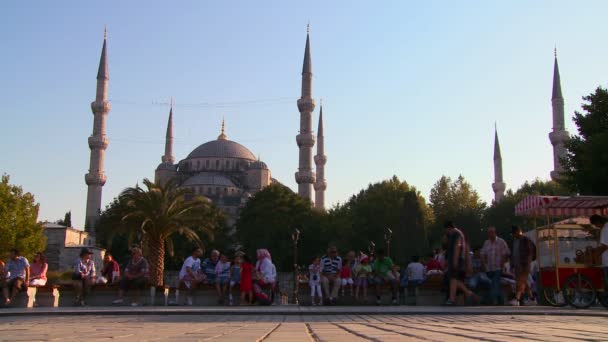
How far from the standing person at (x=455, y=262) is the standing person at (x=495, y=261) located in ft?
2.20

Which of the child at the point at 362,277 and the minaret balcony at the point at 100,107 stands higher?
the minaret balcony at the point at 100,107

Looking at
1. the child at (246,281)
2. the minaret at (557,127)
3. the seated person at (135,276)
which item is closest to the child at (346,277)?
the child at (246,281)

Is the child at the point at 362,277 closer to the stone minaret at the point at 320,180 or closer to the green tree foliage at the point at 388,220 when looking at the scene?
the green tree foliage at the point at 388,220

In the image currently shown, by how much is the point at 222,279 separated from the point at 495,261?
513 cm

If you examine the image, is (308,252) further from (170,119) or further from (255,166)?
(170,119)

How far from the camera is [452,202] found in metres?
60.9

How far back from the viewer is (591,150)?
23406 mm

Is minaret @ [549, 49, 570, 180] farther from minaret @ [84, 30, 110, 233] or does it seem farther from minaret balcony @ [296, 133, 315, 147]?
minaret @ [84, 30, 110, 233]

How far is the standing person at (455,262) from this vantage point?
1086cm

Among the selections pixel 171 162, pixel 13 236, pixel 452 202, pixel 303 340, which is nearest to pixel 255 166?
pixel 171 162

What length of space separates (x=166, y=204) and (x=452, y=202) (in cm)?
4080

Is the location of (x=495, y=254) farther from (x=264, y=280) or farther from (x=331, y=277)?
(x=264, y=280)

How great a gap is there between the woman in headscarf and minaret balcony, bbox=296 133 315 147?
149 ft

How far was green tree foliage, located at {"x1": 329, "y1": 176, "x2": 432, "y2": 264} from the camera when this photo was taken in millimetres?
48875
